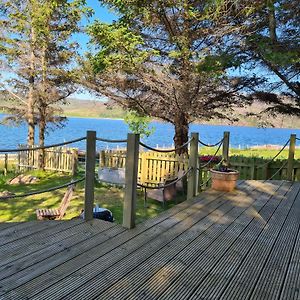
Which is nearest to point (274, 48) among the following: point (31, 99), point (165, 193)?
point (165, 193)

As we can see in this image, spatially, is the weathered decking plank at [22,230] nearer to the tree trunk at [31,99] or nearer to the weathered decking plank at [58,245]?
the weathered decking plank at [58,245]

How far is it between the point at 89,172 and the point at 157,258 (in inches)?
45.6

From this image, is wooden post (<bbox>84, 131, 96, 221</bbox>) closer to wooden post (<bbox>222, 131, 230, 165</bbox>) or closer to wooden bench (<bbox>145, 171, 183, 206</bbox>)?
wooden post (<bbox>222, 131, 230, 165</bbox>)

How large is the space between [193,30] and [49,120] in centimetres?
856

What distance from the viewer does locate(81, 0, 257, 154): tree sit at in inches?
313

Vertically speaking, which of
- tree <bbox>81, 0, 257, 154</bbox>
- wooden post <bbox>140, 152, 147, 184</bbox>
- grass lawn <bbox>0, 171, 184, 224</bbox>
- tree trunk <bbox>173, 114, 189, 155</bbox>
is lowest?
grass lawn <bbox>0, 171, 184, 224</bbox>

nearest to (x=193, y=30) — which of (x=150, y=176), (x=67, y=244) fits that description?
(x=150, y=176)

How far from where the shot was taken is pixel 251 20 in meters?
8.15

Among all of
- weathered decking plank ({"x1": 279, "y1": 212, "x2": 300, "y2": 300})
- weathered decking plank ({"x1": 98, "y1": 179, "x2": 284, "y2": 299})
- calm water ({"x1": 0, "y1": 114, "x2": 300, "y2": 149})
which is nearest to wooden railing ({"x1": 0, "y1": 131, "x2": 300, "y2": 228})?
weathered decking plank ({"x1": 98, "y1": 179, "x2": 284, "y2": 299})

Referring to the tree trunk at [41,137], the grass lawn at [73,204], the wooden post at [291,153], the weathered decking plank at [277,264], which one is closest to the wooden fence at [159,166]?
the grass lawn at [73,204]

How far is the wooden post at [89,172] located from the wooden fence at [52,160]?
9.50 meters

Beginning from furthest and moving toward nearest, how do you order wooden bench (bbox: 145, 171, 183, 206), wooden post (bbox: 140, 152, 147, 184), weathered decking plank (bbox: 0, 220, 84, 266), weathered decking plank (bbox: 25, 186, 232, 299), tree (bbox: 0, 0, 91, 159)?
1. tree (bbox: 0, 0, 91, 159)
2. wooden post (bbox: 140, 152, 147, 184)
3. wooden bench (bbox: 145, 171, 183, 206)
4. weathered decking plank (bbox: 0, 220, 84, 266)
5. weathered decking plank (bbox: 25, 186, 232, 299)

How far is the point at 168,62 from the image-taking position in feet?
29.1

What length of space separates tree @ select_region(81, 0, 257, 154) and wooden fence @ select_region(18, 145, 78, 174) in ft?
14.2
